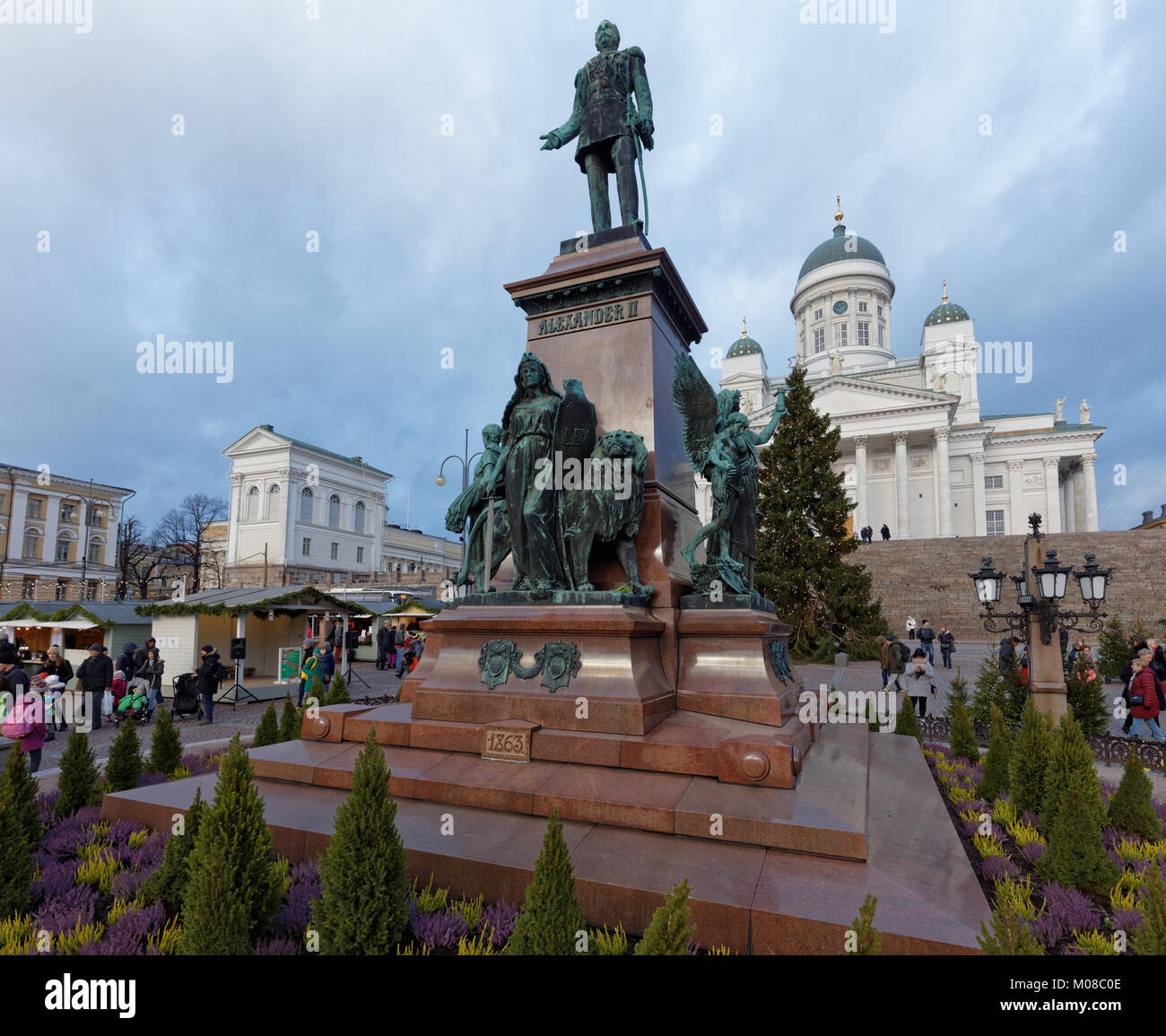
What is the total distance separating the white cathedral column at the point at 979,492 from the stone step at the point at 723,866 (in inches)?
2762

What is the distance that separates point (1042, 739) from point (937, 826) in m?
2.59

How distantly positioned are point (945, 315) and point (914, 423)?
19649mm

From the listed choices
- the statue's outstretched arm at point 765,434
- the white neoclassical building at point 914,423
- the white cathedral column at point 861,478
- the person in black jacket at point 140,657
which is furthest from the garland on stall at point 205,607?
the white cathedral column at point 861,478

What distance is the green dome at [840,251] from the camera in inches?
2992

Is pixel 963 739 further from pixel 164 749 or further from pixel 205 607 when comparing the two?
pixel 205 607

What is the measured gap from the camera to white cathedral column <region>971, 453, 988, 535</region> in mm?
65688

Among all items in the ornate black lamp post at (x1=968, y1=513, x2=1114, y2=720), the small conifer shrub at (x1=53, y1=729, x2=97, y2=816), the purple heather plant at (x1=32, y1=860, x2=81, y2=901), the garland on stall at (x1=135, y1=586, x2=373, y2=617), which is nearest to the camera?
the purple heather plant at (x1=32, y1=860, x2=81, y2=901)

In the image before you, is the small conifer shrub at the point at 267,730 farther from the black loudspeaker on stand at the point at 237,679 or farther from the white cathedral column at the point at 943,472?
the white cathedral column at the point at 943,472

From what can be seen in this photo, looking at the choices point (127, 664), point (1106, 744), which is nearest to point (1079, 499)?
point (1106, 744)

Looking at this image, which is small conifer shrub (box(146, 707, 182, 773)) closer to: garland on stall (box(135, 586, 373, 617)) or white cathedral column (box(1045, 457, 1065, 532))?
garland on stall (box(135, 586, 373, 617))

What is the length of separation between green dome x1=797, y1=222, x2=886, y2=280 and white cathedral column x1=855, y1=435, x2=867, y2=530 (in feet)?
86.0

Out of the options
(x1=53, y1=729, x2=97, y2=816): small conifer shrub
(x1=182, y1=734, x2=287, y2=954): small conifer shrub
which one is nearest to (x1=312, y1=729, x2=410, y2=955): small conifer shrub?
(x1=182, y1=734, x2=287, y2=954): small conifer shrub
